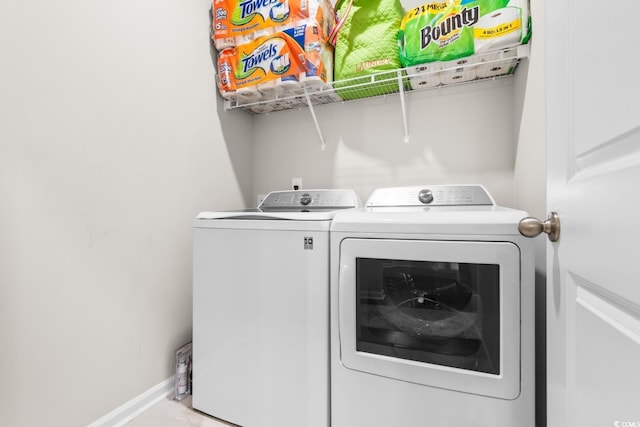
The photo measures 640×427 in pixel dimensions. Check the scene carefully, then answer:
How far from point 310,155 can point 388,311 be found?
4.35 feet

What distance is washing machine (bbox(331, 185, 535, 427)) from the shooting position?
915 millimetres

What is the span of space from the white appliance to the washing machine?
79 millimetres

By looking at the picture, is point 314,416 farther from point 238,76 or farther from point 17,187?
point 238,76

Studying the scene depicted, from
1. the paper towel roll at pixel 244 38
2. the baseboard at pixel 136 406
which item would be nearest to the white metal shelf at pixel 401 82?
the paper towel roll at pixel 244 38

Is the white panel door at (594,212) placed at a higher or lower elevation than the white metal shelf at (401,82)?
lower

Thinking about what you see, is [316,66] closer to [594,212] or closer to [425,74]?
[425,74]

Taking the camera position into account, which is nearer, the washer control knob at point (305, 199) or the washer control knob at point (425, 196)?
the washer control knob at point (425, 196)

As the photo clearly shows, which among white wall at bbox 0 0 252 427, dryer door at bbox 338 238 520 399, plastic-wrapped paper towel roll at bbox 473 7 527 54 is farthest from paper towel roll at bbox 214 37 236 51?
dryer door at bbox 338 238 520 399

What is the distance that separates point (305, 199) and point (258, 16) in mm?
1111

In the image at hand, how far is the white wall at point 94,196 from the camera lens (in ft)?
3.36

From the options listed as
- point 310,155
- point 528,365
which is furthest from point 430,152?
point 528,365

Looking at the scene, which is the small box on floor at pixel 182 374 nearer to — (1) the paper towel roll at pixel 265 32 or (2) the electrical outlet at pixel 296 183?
(2) the electrical outlet at pixel 296 183

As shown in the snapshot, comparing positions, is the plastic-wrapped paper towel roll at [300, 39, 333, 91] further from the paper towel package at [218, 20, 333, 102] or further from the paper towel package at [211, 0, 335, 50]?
the paper towel package at [211, 0, 335, 50]

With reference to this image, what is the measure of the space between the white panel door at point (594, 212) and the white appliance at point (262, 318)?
0.75 meters
